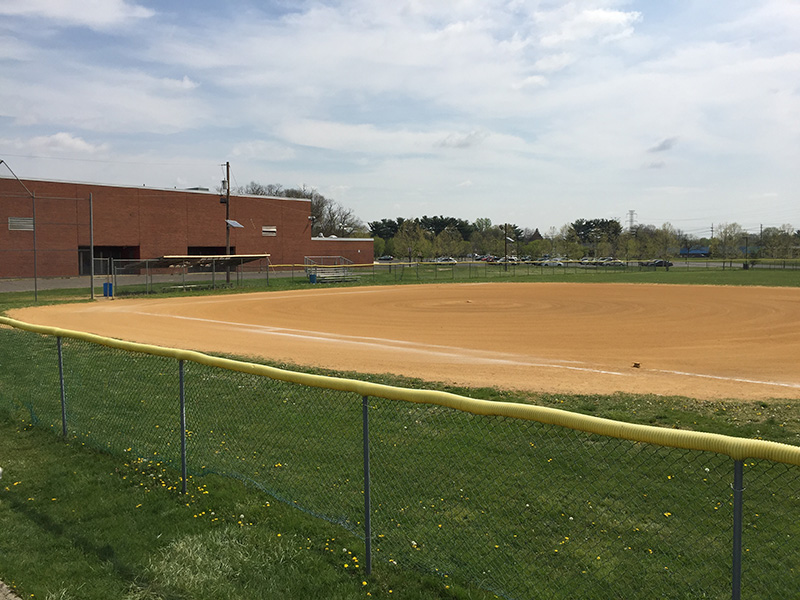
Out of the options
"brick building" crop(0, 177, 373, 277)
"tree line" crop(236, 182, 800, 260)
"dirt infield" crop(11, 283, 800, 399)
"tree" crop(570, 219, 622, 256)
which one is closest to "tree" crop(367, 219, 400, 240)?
"tree line" crop(236, 182, 800, 260)

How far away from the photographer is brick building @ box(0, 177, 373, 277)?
5325cm

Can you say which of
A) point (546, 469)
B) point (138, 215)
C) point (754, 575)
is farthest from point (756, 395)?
point (138, 215)

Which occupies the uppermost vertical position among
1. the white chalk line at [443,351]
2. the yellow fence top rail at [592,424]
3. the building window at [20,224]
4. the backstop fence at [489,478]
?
the building window at [20,224]

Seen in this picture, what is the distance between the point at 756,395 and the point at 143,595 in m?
11.0

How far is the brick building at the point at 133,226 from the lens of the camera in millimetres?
53250

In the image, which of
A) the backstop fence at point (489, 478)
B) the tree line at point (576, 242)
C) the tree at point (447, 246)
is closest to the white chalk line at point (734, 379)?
the backstop fence at point (489, 478)

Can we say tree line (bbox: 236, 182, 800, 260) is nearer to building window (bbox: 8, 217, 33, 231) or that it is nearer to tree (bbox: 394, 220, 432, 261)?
tree (bbox: 394, 220, 432, 261)

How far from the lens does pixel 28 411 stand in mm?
9969

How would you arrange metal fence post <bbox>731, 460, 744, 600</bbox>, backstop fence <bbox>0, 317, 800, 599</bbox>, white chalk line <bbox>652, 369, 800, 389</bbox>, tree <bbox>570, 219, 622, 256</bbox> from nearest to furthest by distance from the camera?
1. metal fence post <bbox>731, 460, 744, 600</bbox>
2. backstop fence <bbox>0, 317, 800, 599</bbox>
3. white chalk line <bbox>652, 369, 800, 389</bbox>
4. tree <bbox>570, 219, 622, 256</bbox>

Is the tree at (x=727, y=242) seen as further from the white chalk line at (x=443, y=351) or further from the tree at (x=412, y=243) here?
the white chalk line at (x=443, y=351)

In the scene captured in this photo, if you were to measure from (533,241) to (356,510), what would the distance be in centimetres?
15158

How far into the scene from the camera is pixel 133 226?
202 feet

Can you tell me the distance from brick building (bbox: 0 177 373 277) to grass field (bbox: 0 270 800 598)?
4275 cm

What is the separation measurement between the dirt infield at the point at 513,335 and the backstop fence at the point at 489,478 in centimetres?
456
